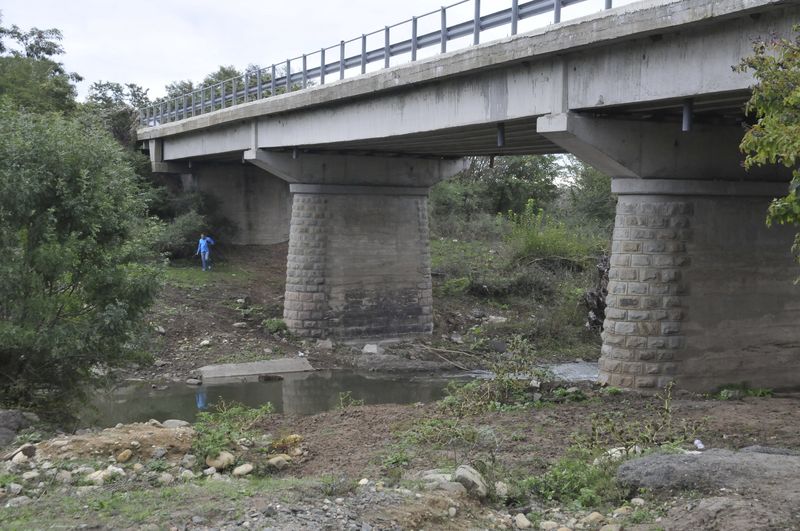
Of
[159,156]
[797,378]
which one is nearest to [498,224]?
[159,156]

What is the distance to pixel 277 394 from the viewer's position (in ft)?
65.0

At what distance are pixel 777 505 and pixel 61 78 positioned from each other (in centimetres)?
3943

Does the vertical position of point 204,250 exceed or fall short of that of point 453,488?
it exceeds it

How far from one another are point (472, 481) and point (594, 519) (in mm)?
1176

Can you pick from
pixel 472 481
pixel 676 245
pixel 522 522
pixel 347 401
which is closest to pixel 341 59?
pixel 347 401

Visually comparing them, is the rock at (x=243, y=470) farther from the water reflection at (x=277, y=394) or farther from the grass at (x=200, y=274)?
the grass at (x=200, y=274)

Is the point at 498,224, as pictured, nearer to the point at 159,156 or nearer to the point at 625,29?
the point at 159,156

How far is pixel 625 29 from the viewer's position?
42.1 ft

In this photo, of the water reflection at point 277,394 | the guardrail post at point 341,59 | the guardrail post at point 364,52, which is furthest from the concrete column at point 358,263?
the guardrail post at point 364,52

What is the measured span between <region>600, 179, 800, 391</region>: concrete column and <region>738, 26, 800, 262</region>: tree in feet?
19.3

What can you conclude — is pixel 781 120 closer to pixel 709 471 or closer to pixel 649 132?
pixel 709 471

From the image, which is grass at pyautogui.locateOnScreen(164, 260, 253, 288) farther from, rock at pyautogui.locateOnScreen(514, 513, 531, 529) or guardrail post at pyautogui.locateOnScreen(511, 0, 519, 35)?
rock at pyautogui.locateOnScreen(514, 513, 531, 529)

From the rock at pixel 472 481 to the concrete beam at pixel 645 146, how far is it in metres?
7.93

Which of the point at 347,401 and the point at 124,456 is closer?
the point at 124,456
